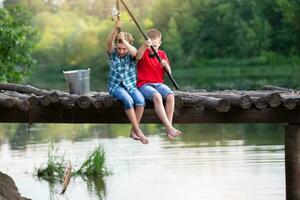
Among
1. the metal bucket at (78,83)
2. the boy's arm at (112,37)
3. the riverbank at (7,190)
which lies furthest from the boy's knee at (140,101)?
the riverbank at (7,190)

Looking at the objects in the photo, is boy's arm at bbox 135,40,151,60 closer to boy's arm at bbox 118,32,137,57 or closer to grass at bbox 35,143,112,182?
boy's arm at bbox 118,32,137,57

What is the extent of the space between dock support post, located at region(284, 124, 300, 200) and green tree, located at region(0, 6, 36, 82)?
29.7 ft

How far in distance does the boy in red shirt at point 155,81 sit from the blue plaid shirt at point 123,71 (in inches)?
3.6

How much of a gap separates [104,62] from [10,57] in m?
56.0

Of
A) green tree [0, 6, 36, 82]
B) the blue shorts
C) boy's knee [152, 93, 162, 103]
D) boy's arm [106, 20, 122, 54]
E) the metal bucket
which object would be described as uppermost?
green tree [0, 6, 36, 82]

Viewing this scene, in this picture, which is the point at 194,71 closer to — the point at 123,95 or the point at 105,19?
the point at 105,19

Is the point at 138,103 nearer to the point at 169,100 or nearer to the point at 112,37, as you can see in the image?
the point at 169,100

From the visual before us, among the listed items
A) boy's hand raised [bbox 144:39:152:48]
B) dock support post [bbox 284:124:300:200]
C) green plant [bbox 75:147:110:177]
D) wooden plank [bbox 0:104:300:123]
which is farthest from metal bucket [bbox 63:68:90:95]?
green plant [bbox 75:147:110:177]

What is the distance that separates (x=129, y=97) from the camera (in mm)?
11008

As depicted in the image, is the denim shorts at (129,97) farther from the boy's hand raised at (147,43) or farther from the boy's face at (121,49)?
the boy's hand raised at (147,43)

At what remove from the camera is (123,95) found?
36.2ft

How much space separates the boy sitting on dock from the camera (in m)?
11.0

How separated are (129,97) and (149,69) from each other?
16.0 inches

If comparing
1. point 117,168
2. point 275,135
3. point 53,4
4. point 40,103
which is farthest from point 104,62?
point 40,103
